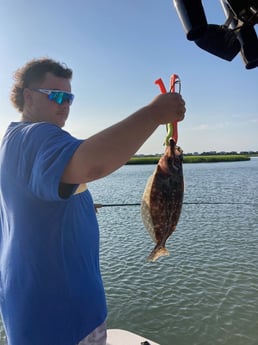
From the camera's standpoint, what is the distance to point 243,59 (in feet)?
10.5

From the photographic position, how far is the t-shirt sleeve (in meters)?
1.21

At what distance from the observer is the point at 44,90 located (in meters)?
1.84

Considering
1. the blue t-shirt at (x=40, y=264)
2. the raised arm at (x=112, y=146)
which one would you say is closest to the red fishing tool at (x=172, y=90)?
the raised arm at (x=112, y=146)

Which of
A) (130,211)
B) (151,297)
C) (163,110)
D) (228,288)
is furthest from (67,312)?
(130,211)

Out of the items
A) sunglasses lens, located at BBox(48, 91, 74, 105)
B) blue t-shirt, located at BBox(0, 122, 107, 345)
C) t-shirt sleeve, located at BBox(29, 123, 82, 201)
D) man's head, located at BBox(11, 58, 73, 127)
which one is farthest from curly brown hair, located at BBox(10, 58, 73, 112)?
t-shirt sleeve, located at BBox(29, 123, 82, 201)

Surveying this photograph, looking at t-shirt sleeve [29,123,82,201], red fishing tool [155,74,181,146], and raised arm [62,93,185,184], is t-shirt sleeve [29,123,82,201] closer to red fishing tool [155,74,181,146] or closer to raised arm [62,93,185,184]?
raised arm [62,93,185,184]

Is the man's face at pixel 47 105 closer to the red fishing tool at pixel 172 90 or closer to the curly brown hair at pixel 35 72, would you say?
the curly brown hair at pixel 35 72

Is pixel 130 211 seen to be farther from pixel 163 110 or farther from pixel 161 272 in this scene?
pixel 163 110

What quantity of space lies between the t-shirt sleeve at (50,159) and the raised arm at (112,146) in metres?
0.03

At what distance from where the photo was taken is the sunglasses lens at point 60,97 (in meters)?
1.85

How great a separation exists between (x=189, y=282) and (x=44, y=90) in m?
7.59

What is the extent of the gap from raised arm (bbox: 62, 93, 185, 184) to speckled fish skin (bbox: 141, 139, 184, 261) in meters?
0.53

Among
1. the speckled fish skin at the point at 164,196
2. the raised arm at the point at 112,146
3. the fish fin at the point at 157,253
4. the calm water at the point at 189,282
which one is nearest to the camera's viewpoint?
the raised arm at the point at 112,146

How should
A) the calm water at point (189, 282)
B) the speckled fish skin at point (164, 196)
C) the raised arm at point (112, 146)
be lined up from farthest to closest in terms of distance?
the calm water at point (189, 282) < the speckled fish skin at point (164, 196) < the raised arm at point (112, 146)
